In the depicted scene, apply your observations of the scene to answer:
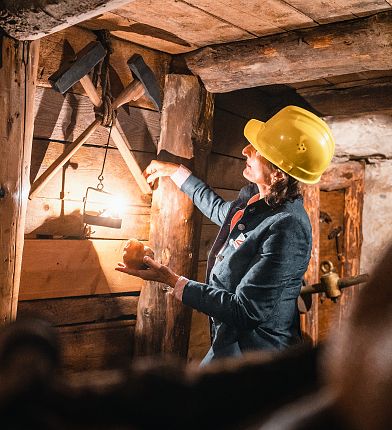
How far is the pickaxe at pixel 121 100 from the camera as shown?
3.00 meters

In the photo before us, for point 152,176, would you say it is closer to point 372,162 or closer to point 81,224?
point 81,224

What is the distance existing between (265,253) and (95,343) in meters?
1.45

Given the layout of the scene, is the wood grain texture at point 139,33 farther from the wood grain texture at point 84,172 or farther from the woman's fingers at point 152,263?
the woman's fingers at point 152,263

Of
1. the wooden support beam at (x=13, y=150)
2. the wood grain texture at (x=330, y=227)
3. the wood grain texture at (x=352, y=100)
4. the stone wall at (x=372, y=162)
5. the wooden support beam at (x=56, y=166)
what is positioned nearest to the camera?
the wooden support beam at (x=13, y=150)

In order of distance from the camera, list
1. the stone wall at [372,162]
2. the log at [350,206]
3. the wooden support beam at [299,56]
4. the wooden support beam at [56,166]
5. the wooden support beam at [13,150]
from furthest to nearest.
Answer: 1. the log at [350,206]
2. the stone wall at [372,162]
3. the wooden support beam at [56,166]
4. the wooden support beam at [299,56]
5. the wooden support beam at [13,150]

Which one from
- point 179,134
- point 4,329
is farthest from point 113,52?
point 4,329

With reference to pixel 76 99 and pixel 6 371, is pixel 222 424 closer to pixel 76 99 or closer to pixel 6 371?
pixel 6 371

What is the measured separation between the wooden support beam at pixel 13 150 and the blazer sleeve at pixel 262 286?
0.99 metres

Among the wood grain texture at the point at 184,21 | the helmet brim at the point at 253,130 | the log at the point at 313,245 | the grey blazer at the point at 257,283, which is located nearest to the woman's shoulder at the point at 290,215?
the grey blazer at the point at 257,283

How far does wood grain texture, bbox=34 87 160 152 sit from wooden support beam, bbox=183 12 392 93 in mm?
516

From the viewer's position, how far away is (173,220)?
363cm

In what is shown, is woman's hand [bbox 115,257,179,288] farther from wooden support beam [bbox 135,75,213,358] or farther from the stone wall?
the stone wall

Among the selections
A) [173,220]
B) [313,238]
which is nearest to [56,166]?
[173,220]

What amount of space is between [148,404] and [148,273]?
2.79 m
